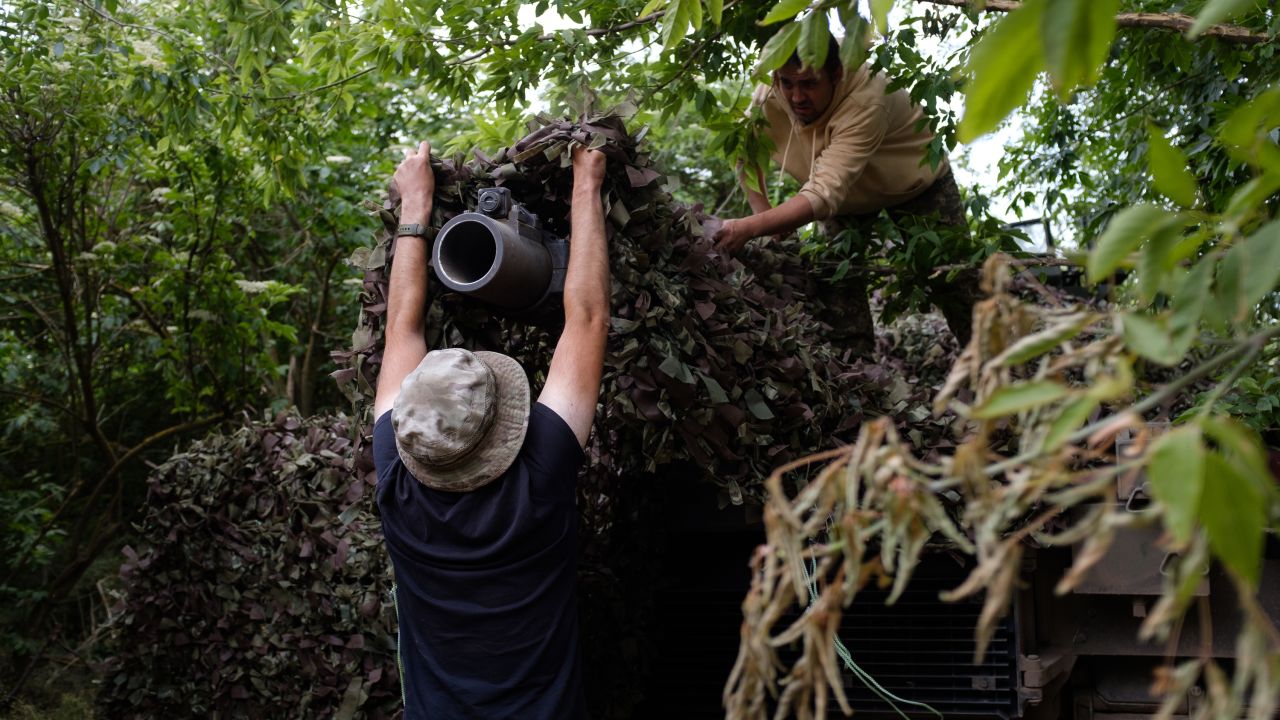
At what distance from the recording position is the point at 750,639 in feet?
4.33

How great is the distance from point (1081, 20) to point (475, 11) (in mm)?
3956

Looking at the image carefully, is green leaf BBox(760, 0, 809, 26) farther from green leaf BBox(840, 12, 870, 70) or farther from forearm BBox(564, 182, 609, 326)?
forearm BBox(564, 182, 609, 326)

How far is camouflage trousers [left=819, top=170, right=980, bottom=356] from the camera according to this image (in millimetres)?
4805

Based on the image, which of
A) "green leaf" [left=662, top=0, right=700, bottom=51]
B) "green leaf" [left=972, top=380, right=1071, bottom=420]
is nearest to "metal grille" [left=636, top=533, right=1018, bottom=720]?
"green leaf" [left=662, top=0, right=700, bottom=51]

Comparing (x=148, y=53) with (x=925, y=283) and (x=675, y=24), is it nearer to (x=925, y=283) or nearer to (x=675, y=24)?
(x=925, y=283)

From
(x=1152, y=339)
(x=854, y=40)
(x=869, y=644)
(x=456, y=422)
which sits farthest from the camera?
(x=869, y=644)

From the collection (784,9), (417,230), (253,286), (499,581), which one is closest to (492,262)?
(417,230)

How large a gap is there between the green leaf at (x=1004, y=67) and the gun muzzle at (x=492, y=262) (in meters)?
1.83

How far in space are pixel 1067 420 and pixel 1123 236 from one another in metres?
0.21

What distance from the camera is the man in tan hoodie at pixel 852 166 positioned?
14.4 feet

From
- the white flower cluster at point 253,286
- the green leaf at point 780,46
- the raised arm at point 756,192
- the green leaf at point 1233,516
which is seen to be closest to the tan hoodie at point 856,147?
the raised arm at point 756,192

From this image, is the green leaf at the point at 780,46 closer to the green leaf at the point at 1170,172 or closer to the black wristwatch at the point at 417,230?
the green leaf at the point at 1170,172

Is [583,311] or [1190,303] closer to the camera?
[1190,303]

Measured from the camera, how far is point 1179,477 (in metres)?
0.97
